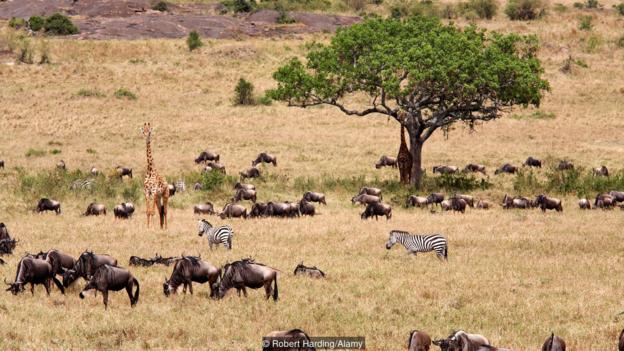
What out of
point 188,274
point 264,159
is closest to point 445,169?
point 264,159

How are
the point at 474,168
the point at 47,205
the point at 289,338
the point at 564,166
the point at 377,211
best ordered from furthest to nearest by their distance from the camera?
the point at 564,166 < the point at 474,168 < the point at 47,205 < the point at 377,211 < the point at 289,338

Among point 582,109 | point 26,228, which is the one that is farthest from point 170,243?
point 582,109

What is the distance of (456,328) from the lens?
48.3ft

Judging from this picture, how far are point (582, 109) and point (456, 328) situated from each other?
51979 millimetres

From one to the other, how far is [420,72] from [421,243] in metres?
14.6

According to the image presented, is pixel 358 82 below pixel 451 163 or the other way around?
the other way around

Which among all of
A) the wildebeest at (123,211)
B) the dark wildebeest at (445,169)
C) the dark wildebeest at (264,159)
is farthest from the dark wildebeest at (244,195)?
the dark wildebeest at (445,169)

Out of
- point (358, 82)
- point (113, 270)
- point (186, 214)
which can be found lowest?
point (186, 214)

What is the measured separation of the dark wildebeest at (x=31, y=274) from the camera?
16609mm

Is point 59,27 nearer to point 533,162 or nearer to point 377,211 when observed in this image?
point 533,162

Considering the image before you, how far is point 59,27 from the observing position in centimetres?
9475

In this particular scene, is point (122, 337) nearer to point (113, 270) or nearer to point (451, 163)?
point (113, 270)

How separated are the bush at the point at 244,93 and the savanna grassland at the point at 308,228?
1.50 meters

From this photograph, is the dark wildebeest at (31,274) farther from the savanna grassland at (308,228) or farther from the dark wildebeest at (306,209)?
the dark wildebeest at (306,209)
